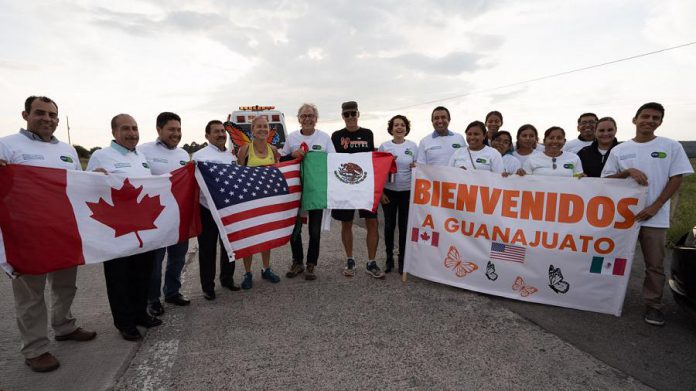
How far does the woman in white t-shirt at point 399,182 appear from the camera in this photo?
514cm

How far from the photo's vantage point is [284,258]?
20.0 ft

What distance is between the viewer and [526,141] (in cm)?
504

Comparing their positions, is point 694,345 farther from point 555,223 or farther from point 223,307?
point 223,307

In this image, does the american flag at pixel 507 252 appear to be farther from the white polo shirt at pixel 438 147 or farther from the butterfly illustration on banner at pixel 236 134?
the butterfly illustration on banner at pixel 236 134

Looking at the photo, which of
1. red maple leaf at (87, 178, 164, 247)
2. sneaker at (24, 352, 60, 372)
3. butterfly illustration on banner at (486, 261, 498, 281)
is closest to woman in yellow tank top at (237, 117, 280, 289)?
red maple leaf at (87, 178, 164, 247)

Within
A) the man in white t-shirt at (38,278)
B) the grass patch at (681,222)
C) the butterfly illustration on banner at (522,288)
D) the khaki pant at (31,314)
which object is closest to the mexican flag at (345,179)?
the butterfly illustration on banner at (522,288)

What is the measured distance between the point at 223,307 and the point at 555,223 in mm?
4022

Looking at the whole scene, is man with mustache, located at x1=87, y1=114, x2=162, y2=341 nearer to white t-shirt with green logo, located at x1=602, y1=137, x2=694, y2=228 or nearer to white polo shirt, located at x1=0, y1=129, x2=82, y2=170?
white polo shirt, located at x1=0, y1=129, x2=82, y2=170

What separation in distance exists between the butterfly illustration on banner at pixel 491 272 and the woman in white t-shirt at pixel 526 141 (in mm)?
1601

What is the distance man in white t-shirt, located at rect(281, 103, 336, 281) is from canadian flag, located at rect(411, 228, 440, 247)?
51.6 inches

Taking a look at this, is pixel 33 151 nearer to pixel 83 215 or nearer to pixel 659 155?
pixel 83 215

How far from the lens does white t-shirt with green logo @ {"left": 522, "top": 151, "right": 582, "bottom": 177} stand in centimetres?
448

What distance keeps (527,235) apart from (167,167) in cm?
432

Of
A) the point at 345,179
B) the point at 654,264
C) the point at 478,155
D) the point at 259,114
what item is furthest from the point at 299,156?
the point at 259,114
